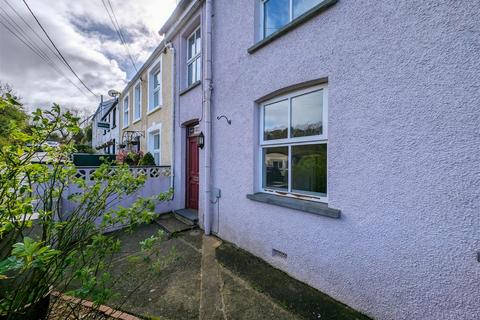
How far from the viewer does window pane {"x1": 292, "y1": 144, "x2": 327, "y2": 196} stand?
2972 millimetres

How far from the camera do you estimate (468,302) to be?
5.88 ft

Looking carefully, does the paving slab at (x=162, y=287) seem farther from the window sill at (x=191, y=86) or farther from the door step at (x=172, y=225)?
the window sill at (x=191, y=86)

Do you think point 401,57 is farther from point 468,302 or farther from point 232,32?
point 232,32

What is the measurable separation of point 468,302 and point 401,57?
2245 millimetres

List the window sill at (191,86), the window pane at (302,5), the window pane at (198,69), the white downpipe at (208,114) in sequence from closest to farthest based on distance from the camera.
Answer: the window pane at (302,5), the white downpipe at (208,114), the window sill at (191,86), the window pane at (198,69)

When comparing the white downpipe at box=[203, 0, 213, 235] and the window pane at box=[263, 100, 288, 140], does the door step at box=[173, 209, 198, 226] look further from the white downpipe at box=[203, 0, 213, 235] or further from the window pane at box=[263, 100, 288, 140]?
the window pane at box=[263, 100, 288, 140]

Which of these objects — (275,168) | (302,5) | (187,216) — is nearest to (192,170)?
(187,216)

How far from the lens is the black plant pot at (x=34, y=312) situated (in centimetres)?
156

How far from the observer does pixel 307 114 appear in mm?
3154

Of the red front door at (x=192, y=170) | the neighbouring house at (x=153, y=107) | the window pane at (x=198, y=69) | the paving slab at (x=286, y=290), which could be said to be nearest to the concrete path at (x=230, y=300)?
the paving slab at (x=286, y=290)

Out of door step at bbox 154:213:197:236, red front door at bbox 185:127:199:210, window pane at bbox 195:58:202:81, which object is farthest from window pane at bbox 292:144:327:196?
window pane at bbox 195:58:202:81

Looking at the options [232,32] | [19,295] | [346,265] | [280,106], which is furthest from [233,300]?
[232,32]

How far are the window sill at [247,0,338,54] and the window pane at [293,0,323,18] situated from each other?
12.7 inches

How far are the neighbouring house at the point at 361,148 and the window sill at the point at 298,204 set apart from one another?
21 mm
